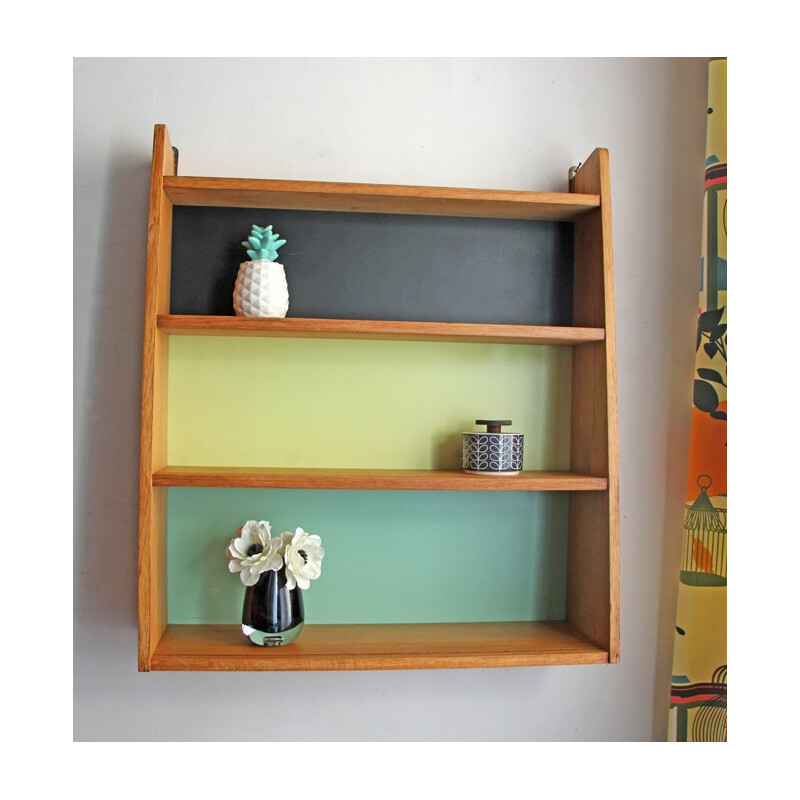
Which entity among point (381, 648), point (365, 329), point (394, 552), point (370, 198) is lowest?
point (381, 648)

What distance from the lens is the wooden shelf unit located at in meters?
1.41

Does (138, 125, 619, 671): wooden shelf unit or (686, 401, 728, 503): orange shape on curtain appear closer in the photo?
(138, 125, 619, 671): wooden shelf unit

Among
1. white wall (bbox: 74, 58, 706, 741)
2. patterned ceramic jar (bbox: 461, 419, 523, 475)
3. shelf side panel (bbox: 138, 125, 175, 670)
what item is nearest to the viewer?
shelf side panel (bbox: 138, 125, 175, 670)

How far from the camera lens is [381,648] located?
147 centimetres

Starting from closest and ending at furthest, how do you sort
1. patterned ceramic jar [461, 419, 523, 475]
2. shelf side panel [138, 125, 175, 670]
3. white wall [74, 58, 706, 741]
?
shelf side panel [138, 125, 175, 670] → patterned ceramic jar [461, 419, 523, 475] → white wall [74, 58, 706, 741]

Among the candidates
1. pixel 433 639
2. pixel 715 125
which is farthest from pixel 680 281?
pixel 433 639

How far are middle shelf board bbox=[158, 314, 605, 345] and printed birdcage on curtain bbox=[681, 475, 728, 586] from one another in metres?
0.48

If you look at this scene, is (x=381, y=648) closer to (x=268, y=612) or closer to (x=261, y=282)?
(x=268, y=612)

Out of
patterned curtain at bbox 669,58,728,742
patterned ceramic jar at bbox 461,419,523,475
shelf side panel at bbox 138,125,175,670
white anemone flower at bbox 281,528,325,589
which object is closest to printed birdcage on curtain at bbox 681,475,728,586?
patterned curtain at bbox 669,58,728,742

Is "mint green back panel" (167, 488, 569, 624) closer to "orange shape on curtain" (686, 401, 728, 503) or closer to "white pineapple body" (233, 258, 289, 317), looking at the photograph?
"orange shape on curtain" (686, 401, 728, 503)

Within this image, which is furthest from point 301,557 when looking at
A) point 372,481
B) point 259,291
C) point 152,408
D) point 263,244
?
point 263,244

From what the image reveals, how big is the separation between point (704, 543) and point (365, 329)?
2.98ft

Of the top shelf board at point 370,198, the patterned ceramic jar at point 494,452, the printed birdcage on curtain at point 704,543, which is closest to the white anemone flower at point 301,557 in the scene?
the patterned ceramic jar at point 494,452

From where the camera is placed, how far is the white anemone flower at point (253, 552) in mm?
1457
